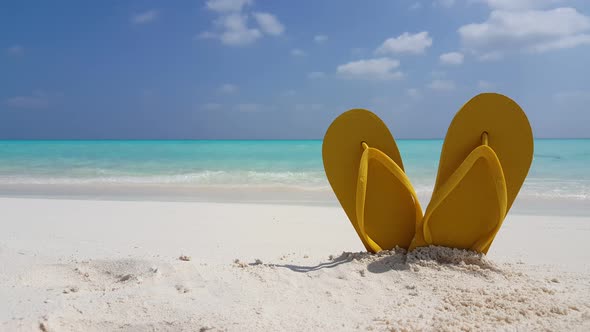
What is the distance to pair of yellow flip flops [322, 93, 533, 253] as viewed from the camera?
321cm

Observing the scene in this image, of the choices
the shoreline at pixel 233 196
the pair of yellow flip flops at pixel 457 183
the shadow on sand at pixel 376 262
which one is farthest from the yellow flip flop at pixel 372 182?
the shoreline at pixel 233 196

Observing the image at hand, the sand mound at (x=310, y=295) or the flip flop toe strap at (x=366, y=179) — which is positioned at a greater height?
the flip flop toe strap at (x=366, y=179)

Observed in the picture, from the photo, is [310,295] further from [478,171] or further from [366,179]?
[478,171]

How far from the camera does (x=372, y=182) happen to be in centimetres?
349

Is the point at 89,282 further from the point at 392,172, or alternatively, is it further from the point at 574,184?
the point at 574,184

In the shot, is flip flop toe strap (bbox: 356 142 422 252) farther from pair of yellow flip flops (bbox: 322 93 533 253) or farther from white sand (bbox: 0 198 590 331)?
white sand (bbox: 0 198 590 331)

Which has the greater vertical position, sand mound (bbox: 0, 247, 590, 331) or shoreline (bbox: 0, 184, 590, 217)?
sand mound (bbox: 0, 247, 590, 331)

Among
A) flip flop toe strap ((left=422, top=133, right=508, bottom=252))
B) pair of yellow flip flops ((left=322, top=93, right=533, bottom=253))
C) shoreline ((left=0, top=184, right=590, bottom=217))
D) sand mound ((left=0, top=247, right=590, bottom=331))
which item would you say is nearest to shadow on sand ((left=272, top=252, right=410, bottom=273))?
sand mound ((left=0, top=247, right=590, bottom=331))

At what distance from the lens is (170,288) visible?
2.77 m

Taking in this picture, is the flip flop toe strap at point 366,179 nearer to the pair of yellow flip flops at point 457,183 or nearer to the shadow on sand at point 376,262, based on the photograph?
the pair of yellow flip flops at point 457,183

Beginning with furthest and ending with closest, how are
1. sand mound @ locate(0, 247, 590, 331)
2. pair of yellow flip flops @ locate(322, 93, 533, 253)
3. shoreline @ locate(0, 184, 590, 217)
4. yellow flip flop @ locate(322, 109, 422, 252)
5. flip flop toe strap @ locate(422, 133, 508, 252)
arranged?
1. shoreline @ locate(0, 184, 590, 217)
2. yellow flip flop @ locate(322, 109, 422, 252)
3. pair of yellow flip flops @ locate(322, 93, 533, 253)
4. flip flop toe strap @ locate(422, 133, 508, 252)
5. sand mound @ locate(0, 247, 590, 331)

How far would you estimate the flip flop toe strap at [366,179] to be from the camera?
3207 millimetres

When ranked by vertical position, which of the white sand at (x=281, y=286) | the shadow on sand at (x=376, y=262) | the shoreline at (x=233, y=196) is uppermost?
the shadow on sand at (x=376, y=262)

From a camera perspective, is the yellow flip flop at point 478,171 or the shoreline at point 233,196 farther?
the shoreline at point 233,196
